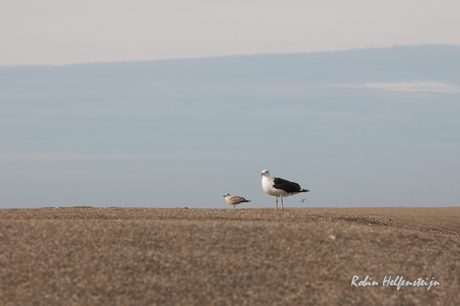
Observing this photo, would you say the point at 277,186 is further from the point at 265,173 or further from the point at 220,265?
the point at 220,265

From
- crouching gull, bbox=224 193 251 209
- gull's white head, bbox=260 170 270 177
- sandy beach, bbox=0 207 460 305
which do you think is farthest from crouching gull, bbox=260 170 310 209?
sandy beach, bbox=0 207 460 305

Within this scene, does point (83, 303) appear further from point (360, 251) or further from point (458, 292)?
point (458, 292)

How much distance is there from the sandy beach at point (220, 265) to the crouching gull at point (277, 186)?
3909 millimetres

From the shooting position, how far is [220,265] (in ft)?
19.8

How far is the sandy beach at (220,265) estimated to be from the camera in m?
5.52

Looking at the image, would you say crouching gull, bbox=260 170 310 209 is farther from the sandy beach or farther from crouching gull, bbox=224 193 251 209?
the sandy beach

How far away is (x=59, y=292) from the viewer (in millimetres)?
5508

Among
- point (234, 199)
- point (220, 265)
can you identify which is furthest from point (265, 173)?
point (220, 265)

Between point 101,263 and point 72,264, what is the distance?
0.42 metres

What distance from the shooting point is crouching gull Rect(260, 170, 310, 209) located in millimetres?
11656

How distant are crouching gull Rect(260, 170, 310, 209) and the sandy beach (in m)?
3.91

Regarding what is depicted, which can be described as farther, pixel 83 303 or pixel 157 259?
pixel 157 259

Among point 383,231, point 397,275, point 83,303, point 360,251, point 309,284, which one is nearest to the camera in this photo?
point 83,303

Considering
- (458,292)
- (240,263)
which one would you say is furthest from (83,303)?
(458,292)
